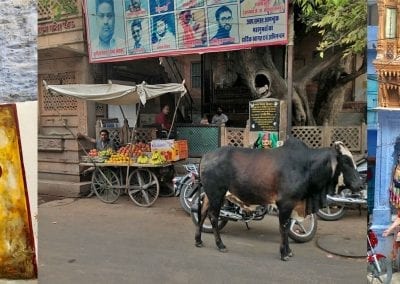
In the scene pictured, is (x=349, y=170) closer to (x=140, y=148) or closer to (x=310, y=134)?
(x=310, y=134)

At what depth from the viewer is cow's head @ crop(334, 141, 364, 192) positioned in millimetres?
1990

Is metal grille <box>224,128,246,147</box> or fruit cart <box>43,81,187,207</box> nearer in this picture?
metal grille <box>224,128,246,147</box>

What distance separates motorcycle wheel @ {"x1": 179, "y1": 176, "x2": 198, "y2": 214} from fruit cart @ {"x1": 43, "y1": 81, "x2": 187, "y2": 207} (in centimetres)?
44

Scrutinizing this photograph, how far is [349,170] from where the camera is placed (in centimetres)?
202

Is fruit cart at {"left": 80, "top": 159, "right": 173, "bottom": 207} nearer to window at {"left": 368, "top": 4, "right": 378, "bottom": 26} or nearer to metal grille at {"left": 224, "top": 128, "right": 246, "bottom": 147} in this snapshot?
metal grille at {"left": 224, "top": 128, "right": 246, "bottom": 147}

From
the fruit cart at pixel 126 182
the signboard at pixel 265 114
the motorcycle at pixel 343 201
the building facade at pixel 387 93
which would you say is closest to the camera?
the building facade at pixel 387 93

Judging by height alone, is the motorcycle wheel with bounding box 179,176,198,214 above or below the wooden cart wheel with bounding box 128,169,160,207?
above

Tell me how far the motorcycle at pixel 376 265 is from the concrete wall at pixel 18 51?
1.50m

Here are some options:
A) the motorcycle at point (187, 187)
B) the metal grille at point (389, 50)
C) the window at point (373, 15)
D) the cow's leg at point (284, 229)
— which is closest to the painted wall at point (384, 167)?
the metal grille at point (389, 50)

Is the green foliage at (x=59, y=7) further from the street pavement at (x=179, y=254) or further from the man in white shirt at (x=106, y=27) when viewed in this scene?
the street pavement at (x=179, y=254)

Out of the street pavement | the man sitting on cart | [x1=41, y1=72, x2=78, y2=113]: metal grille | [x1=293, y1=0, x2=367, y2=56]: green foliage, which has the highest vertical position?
[x1=293, y1=0, x2=367, y2=56]: green foliage

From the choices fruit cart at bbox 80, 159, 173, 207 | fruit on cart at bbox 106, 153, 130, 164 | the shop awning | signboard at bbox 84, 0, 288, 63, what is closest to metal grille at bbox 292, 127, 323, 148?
signboard at bbox 84, 0, 288, 63

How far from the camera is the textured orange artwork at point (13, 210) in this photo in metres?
1.74

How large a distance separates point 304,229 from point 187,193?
1129 mm
